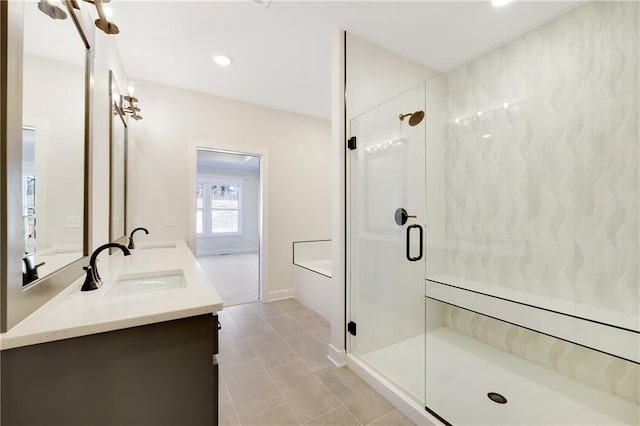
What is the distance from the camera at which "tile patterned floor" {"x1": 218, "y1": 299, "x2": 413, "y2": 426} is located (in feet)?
5.23

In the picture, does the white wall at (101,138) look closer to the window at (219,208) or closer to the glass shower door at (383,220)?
the glass shower door at (383,220)

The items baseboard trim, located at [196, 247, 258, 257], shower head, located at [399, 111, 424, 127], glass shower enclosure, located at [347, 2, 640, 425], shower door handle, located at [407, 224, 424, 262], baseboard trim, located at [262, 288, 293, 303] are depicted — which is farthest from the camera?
baseboard trim, located at [196, 247, 258, 257]

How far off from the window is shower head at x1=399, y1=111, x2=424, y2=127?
659 centimetres

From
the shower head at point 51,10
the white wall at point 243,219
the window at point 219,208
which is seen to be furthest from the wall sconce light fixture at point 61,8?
the window at point 219,208

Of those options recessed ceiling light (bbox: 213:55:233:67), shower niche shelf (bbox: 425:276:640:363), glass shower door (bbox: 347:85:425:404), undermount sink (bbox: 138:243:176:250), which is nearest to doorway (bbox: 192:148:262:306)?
undermount sink (bbox: 138:243:176:250)

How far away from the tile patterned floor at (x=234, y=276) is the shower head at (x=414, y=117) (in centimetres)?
296

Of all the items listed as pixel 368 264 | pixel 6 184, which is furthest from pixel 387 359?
pixel 6 184

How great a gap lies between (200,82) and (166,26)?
89 centimetres

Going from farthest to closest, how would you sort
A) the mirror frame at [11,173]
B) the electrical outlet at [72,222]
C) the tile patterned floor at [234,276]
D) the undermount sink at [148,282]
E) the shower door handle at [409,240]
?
the tile patterned floor at [234,276] → the shower door handle at [409,240] → the undermount sink at [148,282] → the electrical outlet at [72,222] → the mirror frame at [11,173]

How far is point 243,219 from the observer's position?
820 centimetres

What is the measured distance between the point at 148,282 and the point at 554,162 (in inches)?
115

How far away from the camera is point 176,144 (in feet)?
10.2

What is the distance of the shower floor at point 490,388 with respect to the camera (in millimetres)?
1590

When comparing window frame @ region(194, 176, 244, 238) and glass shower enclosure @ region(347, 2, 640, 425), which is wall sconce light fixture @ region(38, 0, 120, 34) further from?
window frame @ region(194, 176, 244, 238)
